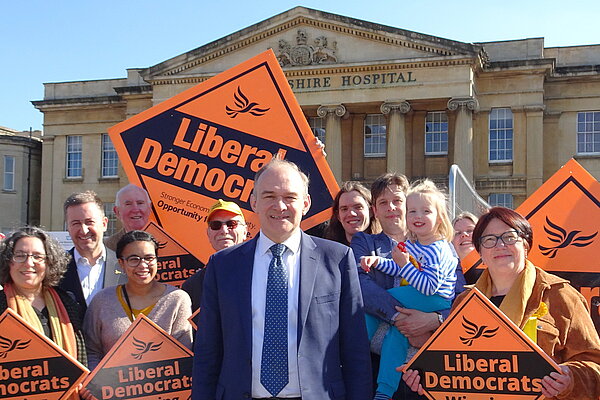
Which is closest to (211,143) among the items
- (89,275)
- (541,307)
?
(89,275)

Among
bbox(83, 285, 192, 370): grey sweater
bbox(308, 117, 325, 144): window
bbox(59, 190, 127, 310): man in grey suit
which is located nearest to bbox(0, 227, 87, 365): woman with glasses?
→ bbox(83, 285, 192, 370): grey sweater

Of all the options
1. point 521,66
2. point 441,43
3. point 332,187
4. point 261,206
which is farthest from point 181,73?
point 261,206

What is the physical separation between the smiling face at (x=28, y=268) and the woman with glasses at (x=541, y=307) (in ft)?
7.27

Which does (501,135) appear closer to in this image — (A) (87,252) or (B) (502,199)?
(B) (502,199)

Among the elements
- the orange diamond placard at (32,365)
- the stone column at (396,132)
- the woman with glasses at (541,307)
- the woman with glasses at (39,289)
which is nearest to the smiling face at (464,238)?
the woman with glasses at (541,307)

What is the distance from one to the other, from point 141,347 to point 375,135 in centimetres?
3315

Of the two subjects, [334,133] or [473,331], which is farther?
[334,133]

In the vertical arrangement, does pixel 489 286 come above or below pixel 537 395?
above

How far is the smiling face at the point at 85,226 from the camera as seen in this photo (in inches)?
193

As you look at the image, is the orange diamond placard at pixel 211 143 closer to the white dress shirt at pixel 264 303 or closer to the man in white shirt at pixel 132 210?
the man in white shirt at pixel 132 210

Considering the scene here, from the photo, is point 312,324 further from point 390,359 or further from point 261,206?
point 390,359

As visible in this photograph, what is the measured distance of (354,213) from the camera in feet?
16.1

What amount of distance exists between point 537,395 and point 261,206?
1.63 metres

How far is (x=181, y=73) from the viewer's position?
37.0 m
